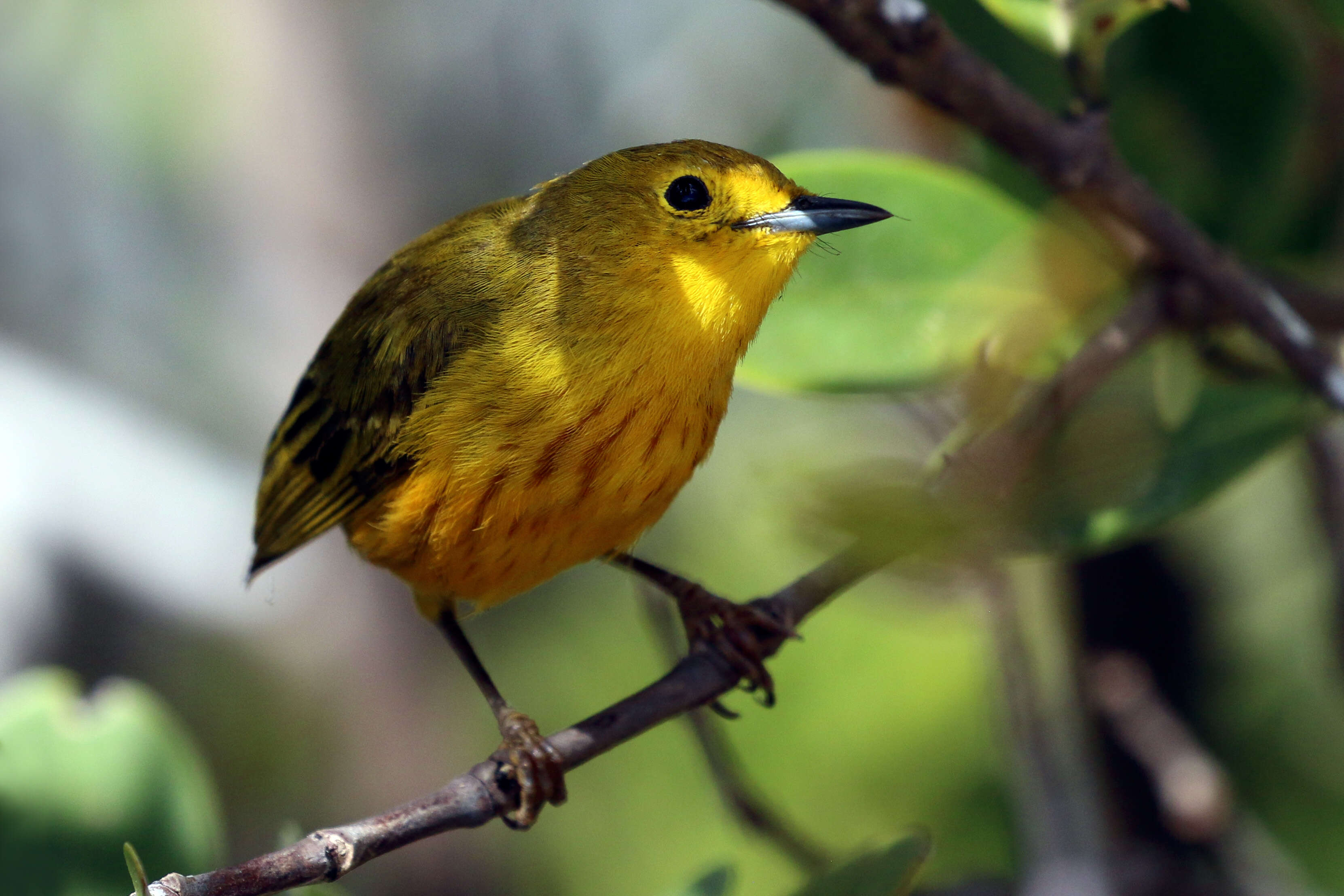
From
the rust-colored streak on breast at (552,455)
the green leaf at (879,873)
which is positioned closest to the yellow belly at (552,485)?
the rust-colored streak on breast at (552,455)

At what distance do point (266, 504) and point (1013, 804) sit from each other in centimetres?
152

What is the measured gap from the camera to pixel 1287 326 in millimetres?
1896

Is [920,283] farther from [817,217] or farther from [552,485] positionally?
[552,485]

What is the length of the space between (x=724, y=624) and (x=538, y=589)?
6.42 feet

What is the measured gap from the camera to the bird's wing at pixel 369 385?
2.12 metres

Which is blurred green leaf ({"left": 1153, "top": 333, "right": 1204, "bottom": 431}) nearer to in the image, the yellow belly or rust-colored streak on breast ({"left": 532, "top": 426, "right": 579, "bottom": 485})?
the yellow belly

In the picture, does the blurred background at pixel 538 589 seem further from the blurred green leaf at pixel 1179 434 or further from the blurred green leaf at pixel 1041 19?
the blurred green leaf at pixel 1041 19

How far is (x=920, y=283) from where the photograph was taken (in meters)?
2.37

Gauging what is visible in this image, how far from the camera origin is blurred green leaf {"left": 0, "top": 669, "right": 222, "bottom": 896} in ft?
6.17

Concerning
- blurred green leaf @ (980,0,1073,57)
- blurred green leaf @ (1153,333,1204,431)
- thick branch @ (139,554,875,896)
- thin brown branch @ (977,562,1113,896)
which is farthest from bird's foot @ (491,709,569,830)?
blurred green leaf @ (980,0,1073,57)

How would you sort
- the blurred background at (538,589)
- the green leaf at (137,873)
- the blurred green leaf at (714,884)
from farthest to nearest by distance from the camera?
the blurred background at (538,589) < the blurred green leaf at (714,884) < the green leaf at (137,873)

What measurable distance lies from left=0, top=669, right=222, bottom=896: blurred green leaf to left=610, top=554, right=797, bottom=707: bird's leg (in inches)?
29.7

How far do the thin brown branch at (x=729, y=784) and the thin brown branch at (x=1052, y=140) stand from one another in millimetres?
900

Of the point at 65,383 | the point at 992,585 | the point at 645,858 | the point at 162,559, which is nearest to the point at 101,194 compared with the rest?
the point at 65,383
